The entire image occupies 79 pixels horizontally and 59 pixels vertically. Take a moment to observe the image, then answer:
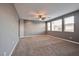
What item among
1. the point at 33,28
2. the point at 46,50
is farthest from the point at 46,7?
the point at 33,28

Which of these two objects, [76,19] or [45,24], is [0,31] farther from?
[45,24]

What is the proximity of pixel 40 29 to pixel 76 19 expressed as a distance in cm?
711

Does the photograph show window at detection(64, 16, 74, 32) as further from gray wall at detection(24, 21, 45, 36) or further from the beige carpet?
gray wall at detection(24, 21, 45, 36)

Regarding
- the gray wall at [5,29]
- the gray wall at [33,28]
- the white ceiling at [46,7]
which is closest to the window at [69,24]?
the white ceiling at [46,7]

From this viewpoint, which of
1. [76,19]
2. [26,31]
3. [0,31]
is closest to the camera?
[0,31]

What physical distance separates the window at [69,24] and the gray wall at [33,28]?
17.9 ft

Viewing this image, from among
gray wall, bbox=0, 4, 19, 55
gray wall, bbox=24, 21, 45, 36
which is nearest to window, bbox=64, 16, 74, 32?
gray wall, bbox=0, 4, 19, 55

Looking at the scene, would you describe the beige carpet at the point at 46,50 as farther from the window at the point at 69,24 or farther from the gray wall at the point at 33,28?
the gray wall at the point at 33,28

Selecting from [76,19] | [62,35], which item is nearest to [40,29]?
[62,35]

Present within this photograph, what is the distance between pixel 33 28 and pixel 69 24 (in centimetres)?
616

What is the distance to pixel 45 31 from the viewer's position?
539 inches

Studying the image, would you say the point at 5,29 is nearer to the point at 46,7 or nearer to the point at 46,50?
the point at 46,50

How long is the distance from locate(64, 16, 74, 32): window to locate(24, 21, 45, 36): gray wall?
546 cm

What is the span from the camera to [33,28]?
1305cm
